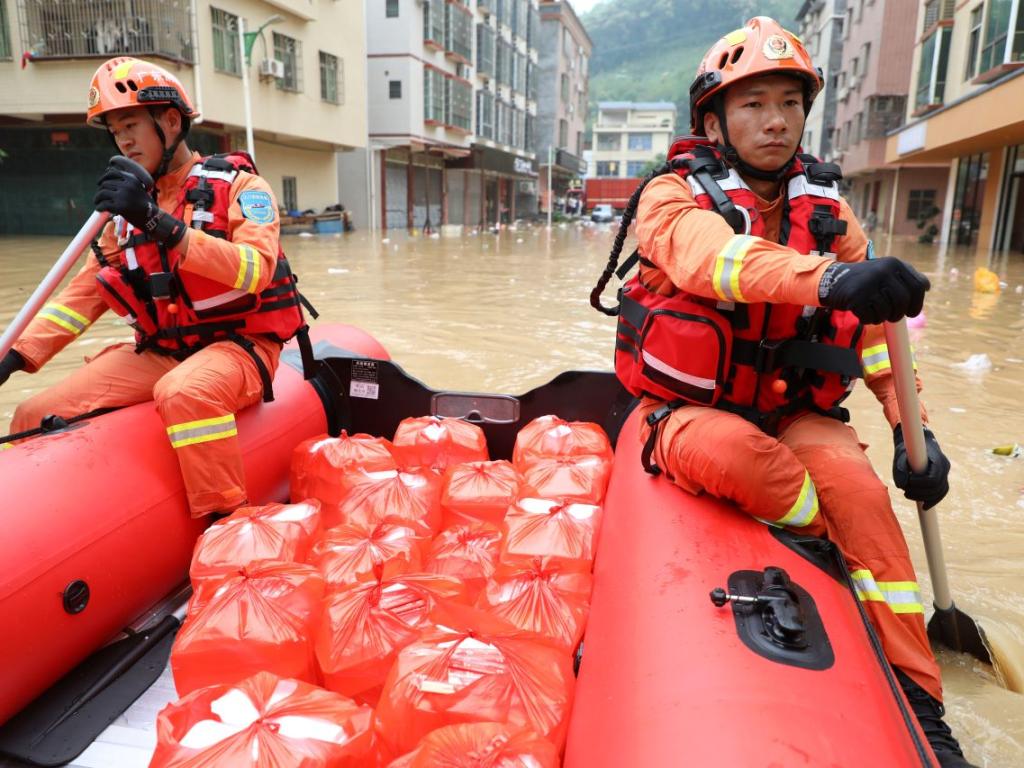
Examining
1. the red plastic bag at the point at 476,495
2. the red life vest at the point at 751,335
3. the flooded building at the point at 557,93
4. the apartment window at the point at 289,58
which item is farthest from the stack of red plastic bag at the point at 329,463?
Result: the flooded building at the point at 557,93

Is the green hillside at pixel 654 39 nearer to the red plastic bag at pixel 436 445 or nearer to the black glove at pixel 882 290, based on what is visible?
the red plastic bag at pixel 436 445

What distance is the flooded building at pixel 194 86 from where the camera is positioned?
18.0 metres

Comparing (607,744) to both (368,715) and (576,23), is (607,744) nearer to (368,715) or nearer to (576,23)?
(368,715)

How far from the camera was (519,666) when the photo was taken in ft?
5.59

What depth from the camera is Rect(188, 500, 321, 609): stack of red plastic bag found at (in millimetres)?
2311

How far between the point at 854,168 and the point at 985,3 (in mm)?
18583

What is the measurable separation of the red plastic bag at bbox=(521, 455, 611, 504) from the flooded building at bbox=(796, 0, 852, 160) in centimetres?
4621

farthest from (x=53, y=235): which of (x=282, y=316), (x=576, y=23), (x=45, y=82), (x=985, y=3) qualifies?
(x=576, y=23)

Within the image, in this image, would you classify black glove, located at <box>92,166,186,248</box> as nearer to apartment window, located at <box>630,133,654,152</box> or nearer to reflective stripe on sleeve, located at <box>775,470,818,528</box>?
reflective stripe on sleeve, located at <box>775,470,818,528</box>

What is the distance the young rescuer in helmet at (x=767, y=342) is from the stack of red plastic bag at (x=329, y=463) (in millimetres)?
1202

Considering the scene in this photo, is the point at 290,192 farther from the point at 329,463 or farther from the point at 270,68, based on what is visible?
the point at 329,463

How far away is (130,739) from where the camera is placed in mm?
2014

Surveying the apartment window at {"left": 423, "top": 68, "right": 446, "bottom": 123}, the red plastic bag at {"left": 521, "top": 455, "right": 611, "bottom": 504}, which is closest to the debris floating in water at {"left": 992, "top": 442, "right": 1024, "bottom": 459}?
the red plastic bag at {"left": 521, "top": 455, "right": 611, "bottom": 504}

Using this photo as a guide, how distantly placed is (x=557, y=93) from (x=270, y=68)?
40.4 metres
